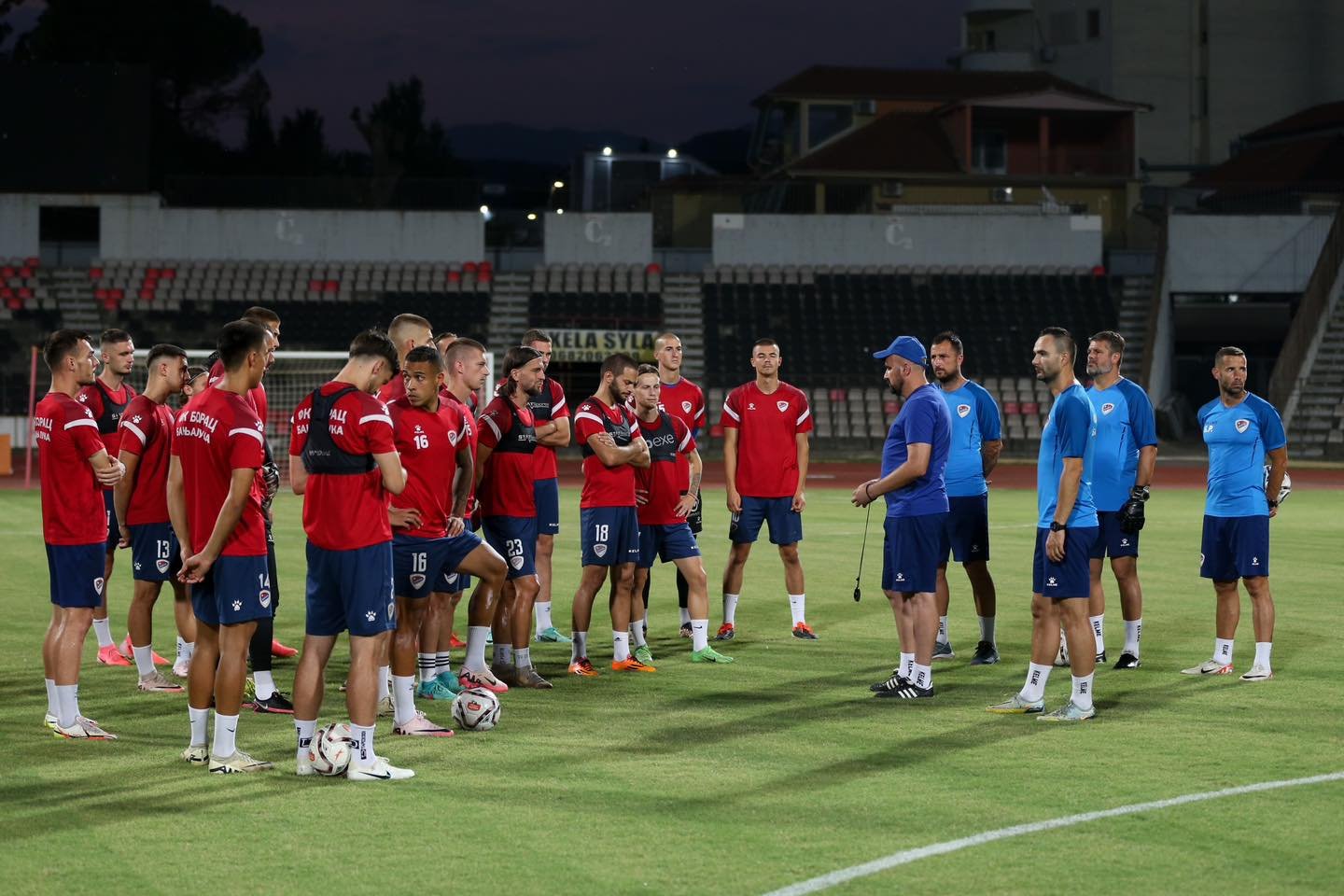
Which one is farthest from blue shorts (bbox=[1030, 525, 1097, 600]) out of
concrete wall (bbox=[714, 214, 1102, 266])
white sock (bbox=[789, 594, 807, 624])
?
concrete wall (bbox=[714, 214, 1102, 266])

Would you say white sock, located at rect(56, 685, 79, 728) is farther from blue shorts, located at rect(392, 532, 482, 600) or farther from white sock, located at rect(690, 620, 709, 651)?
white sock, located at rect(690, 620, 709, 651)

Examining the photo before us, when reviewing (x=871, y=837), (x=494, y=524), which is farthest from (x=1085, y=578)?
(x=494, y=524)

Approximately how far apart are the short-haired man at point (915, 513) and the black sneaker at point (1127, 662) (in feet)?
5.95

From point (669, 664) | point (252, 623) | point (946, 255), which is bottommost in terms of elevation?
point (669, 664)

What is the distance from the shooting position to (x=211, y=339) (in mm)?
42125

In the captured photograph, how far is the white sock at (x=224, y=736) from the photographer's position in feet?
25.2

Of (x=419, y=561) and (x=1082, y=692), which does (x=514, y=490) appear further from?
(x=1082, y=692)

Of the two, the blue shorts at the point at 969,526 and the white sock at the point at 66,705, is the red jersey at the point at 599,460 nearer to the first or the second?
the blue shorts at the point at 969,526

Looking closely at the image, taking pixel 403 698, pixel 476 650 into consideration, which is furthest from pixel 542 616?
pixel 403 698

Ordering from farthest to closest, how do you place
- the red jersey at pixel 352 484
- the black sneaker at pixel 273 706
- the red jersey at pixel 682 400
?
the red jersey at pixel 682 400 → the black sneaker at pixel 273 706 → the red jersey at pixel 352 484

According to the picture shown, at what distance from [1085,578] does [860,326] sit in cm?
3487

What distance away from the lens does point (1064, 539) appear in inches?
356

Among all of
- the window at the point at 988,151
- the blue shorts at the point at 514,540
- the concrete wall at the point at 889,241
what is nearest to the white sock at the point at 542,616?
the blue shorts at the point at 514,540

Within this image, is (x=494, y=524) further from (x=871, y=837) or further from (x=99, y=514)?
(x=871, y=837)
